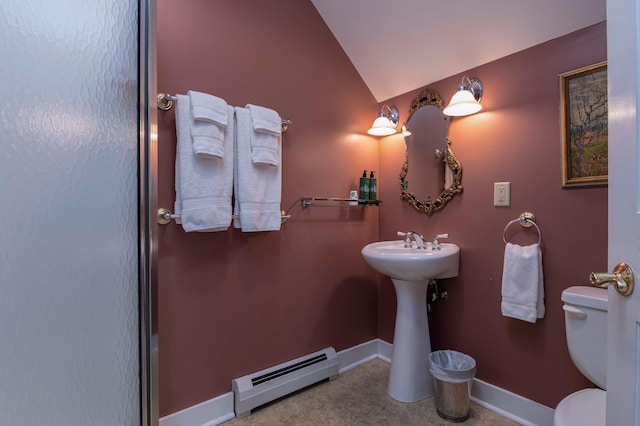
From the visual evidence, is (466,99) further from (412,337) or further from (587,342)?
(412,337)

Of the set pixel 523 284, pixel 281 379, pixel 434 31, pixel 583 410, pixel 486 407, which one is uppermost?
pixel 434 31

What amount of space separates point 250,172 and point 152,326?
2.58 ft

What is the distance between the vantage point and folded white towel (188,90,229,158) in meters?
1.29

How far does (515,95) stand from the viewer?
1532mm

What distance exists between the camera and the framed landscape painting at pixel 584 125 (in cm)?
127

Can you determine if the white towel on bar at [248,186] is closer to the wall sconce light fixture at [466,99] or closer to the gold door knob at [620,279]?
the wall sconce light fixture at [466,99]

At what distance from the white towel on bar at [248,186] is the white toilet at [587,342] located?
1306 millimetres

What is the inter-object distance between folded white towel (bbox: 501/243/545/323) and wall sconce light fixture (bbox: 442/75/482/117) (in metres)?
0.74

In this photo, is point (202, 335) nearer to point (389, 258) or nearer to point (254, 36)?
point (389, 258)

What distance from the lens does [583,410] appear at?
951mm

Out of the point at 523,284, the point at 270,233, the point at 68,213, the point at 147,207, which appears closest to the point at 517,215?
the point at 523,284

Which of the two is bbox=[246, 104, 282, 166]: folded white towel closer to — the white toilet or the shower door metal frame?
the shower door metal frame

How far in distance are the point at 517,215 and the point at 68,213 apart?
176 centimetres

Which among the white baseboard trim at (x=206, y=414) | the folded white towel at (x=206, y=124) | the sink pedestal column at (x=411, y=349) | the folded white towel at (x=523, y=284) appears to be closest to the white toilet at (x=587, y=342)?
the folded white towel at (x=523, y=284)
